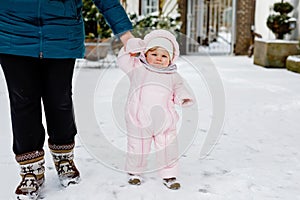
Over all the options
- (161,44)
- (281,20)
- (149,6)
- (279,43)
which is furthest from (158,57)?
(149,6)

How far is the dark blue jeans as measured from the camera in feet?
4.75

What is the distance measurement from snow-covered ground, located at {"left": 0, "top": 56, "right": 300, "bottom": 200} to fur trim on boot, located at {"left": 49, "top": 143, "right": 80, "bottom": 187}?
0.11 feet

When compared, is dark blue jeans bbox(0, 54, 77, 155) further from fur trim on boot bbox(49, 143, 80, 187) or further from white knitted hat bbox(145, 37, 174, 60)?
white knitted hat bbox(145, 37, 174, 60)

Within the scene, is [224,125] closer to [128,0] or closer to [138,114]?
[138,114]

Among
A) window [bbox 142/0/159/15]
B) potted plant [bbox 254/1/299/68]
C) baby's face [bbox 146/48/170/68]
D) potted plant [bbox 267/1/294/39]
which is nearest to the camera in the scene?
baby's face [bbox 146/48/170/68]

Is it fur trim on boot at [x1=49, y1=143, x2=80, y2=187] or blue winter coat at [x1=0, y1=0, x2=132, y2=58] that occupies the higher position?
blue winter coat at [x1=0, y1=0, x2=132, y2=58]

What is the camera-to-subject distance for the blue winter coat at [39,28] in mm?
1399

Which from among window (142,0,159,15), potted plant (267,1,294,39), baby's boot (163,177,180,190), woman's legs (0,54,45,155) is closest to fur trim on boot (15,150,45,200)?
woman's legs (0,54,45,155)

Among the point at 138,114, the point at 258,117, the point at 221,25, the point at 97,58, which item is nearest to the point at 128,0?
the point at 221,25

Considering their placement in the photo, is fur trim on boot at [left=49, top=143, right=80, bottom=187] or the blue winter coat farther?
fur trim on boot at [left=49, top=143, right=80, bottom=187]

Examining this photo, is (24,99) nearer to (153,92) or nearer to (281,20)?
(153,92)

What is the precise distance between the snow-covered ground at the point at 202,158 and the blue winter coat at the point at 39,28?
0.53m

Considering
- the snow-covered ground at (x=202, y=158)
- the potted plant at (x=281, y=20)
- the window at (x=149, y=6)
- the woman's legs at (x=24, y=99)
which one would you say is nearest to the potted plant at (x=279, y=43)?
the potted plant at (x=281, y=20)

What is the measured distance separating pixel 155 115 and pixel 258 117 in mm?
1581
